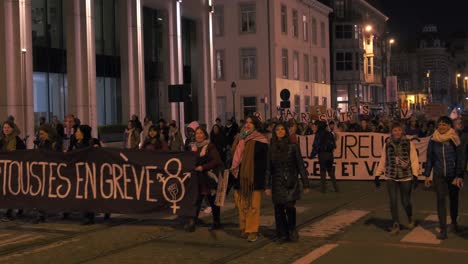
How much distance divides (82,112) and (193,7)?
47.1ft

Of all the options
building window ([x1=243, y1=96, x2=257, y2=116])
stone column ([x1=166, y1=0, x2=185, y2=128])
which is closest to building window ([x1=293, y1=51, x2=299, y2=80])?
building window ([x1=243, y1=96, x2=257, y2=116])

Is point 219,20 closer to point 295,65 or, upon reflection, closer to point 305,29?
point 295,65

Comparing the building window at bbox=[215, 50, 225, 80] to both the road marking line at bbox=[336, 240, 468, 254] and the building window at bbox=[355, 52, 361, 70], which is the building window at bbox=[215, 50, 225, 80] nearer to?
the building window at bbox=[355, 52, 361, 70]

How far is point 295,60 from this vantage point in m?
55.0

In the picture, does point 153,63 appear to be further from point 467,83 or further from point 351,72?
point 467,83

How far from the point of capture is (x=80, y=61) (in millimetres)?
30656

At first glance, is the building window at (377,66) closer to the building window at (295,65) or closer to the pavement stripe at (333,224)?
the building window at (295,65)

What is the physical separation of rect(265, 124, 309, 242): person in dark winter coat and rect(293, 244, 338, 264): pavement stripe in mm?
593

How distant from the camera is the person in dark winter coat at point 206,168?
34.8 feet

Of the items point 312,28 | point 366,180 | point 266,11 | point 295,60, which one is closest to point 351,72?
point 312,28

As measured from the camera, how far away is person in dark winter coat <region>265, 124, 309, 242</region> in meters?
9.54

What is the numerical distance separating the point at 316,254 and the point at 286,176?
1.24 metres

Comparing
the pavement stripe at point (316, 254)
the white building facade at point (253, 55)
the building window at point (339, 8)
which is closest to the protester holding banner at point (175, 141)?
the pavement stripe at point (316, 254)

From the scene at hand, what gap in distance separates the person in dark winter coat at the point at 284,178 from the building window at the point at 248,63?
136 feet
